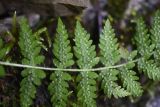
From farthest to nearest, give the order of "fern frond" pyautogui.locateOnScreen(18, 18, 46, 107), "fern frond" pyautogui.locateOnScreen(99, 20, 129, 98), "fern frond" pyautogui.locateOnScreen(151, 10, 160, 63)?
"fern frond" pyautogui.locateOnScreen(151, 10, 160, 63) → "fern frond" pyautogui.locateOnScreen(99, 20, 129, 98) → "fern frond" pyautogui.locateOnScreen(18, 18, 46, 107)

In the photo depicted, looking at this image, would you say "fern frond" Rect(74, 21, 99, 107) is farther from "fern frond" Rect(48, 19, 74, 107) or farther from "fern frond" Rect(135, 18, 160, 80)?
"fern frond" Rect(135, 18, 160, 80)

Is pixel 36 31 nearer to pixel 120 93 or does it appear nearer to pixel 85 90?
pixel 85 90

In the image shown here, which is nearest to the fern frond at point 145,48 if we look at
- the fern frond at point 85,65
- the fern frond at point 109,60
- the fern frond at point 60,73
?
the fern frond at point 109,60

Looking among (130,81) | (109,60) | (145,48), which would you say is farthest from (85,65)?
(145,48)

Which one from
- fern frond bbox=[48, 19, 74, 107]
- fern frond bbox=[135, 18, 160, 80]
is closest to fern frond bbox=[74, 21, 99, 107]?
fern frond bbox=[48, 19, 74, 107]

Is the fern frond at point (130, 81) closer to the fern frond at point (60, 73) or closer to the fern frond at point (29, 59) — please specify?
the fern frond at point (60, 73)

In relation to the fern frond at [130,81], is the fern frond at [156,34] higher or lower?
higher

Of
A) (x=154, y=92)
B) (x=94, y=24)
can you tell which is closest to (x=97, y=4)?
(x=94, y=24)
